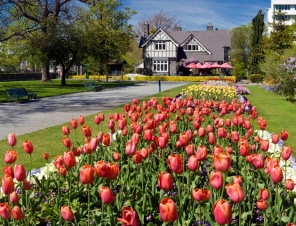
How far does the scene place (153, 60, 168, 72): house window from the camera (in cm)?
5911

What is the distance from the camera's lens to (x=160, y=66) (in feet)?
195

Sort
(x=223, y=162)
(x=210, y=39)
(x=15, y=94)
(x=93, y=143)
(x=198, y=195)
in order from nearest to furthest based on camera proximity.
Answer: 1. (x=198, y=195)
2. (x=223, y=162)
3. (x=93, y=143)
4. (x=15, y=94)
5. (x=210, y=39)

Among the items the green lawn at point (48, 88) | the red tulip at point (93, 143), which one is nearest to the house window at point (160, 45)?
the green lawn at point (48, 88)

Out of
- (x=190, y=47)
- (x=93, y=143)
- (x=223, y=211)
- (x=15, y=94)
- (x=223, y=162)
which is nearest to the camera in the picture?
(x=223, y=211)

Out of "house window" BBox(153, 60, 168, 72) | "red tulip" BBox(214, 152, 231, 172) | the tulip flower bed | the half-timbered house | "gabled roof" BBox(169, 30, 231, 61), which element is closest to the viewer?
the tulip flower bed

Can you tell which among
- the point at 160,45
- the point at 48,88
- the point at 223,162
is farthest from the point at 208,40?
the point at 223,162

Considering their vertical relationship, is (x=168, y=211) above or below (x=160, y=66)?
below

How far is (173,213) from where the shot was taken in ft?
6.30

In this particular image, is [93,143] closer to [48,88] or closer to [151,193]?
[151,193]

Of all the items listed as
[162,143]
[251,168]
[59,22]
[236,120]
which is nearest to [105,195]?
[162,143]

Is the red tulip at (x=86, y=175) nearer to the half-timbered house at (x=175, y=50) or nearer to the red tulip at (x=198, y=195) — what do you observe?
the red tulip at (x=198, y=195)

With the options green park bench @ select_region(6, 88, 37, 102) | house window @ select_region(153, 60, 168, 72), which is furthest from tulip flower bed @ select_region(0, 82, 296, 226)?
house window @ select_region(153, 60, 168, 72)

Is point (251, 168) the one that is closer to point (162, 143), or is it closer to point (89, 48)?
point (162, 143)

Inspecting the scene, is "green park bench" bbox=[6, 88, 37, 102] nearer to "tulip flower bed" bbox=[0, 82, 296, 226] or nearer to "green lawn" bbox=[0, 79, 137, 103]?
"green lawn" bbox=[0, 79, 137, 103]
